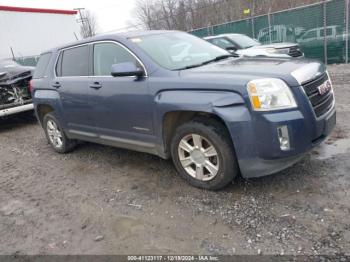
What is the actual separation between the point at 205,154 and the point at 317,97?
1.28 m

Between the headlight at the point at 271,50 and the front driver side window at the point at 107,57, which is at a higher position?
the front driver side window at the point at 107,57

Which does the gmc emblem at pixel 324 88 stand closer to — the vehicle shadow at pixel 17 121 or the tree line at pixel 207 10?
the vehicle shadow at pixel 17 121

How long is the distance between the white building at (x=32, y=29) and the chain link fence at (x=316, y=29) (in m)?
21.9

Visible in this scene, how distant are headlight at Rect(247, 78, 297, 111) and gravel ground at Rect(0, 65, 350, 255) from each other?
3.18 ft

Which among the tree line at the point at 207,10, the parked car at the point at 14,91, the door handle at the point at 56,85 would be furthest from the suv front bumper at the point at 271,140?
the tree line at the point at 207,10

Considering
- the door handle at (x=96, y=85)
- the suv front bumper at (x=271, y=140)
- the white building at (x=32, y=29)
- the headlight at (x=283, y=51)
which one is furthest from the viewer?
the white building at (x=32, y=29)

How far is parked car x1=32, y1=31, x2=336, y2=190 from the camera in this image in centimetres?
315

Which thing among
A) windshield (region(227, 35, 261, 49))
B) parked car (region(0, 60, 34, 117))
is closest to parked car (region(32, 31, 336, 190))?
parked car (region(0, 60, 34, 117))

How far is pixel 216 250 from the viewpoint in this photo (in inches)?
109

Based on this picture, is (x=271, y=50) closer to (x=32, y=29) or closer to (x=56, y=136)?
(x=56, y=136)

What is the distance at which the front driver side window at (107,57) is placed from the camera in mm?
4230

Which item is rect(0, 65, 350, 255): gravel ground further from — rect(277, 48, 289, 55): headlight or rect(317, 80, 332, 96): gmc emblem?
rect(277, 48, 289, 55): headlight

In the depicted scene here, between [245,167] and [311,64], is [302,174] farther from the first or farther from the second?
[311,64]

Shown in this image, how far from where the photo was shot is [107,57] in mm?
4500
